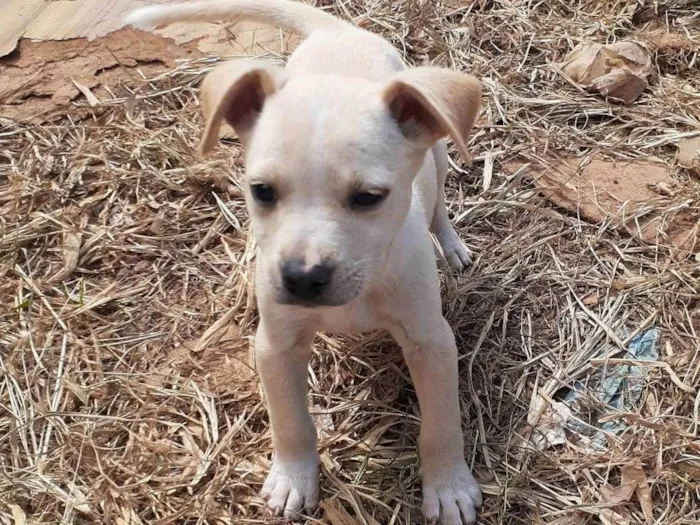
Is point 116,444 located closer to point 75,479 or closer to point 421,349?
point 75,479

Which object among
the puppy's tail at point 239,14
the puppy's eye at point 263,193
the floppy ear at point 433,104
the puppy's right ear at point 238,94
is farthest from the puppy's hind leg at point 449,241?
the puppy's eye at point 263,193

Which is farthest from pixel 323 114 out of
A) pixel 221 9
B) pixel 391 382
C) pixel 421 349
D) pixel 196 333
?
pixel 196 333

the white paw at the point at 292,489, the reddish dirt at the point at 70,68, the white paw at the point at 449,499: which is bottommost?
the white paw at the point at 449,499

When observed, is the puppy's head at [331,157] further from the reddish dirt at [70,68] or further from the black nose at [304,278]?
the reddish dirt at [70,68]

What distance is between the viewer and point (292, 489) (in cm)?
352

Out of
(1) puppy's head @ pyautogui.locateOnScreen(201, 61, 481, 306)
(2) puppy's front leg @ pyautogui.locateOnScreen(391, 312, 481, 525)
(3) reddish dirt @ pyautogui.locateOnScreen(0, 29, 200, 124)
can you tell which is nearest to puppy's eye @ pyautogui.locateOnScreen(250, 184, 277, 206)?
(1) puppy's head @ pyautogui.locateOnScreen(201, 61, 481, 306)

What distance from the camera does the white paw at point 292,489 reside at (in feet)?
11.6

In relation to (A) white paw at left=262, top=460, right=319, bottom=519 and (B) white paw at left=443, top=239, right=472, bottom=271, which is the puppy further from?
(B) white paw at left=443, top=239, right=472, bottom=271

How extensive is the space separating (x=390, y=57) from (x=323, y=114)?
1.24 meters

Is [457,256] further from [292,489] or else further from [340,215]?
[340,215]

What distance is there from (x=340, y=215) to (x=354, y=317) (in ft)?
2.05

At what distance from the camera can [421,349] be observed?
3242 millimetres

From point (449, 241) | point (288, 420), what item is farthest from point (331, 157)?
point (449, 241)

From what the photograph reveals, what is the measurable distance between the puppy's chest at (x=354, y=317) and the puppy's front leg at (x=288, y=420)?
0.15 metres
